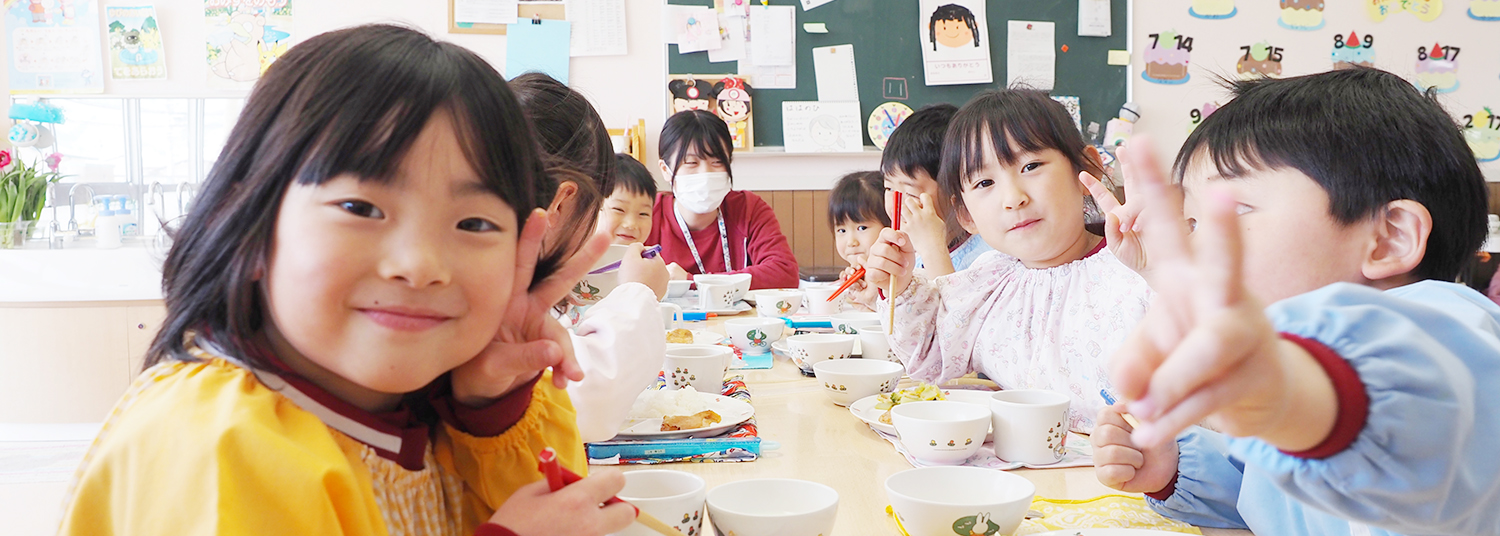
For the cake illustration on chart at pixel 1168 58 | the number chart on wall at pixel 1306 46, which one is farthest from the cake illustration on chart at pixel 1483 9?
the cake illustration on chart at pixel 1168 58

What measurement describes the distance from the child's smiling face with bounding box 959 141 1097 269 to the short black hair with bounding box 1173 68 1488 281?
2.06 ft

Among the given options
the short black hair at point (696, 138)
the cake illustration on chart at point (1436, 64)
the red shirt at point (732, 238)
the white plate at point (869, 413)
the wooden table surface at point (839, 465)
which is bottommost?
the wooden table surface at point (839, 465)

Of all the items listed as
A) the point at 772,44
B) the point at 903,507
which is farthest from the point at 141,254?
the point at 903,507

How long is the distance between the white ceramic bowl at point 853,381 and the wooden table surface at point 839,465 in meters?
0.02

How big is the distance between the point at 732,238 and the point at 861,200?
59 cm

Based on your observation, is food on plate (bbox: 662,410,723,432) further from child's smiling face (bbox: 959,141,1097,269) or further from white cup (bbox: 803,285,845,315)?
white cup (bbox: 803,285,845,315)

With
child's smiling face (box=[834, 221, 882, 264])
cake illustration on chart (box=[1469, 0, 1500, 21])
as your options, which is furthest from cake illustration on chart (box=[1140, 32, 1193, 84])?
child's smiling face (box=[834, 221, 882, 264])

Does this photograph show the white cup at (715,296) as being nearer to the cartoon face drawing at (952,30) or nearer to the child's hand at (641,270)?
the child's hand at (641,270)

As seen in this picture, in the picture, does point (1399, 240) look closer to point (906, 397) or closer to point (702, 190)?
point (906, 397)

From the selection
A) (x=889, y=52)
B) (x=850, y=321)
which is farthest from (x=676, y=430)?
(x=889, y=52)

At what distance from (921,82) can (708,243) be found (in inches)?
53.3

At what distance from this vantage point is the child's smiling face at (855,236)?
2998 mm

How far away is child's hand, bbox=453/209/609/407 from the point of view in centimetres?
75

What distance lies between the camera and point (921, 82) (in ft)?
13.3
